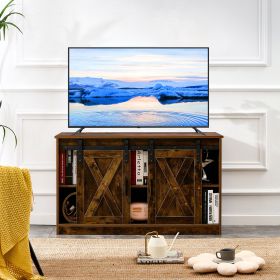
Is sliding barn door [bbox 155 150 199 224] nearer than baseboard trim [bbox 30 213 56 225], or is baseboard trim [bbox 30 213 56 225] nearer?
sliding barn door [bbox 155 150 199 224]

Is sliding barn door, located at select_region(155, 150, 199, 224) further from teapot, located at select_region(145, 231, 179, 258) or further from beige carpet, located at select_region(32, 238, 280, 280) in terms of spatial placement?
teapot, located at select_region(145, 231, 179, 258)

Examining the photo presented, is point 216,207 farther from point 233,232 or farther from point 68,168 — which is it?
point 68,168

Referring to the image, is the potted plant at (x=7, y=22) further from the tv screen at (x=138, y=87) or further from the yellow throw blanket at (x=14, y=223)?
the yellow throw blanket at (x=14, y=223)

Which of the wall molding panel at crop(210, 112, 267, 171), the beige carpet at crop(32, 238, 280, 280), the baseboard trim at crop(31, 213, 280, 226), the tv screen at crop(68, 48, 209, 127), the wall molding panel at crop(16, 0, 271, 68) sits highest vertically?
the wall molding panel at crop(16, 0, 271, 68)

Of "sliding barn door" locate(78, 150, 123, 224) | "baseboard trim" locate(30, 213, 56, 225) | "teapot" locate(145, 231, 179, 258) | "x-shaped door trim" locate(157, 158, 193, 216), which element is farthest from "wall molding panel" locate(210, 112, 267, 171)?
"teapot" locate(145, 231, 179, 258)

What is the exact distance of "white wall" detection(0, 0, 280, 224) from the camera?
19.4ft

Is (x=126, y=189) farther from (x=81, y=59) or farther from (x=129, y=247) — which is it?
(x=81, y=59)

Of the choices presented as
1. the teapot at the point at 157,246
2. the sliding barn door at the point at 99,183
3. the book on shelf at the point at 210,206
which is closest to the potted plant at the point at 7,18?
the sliding barn door at the point at 99,183

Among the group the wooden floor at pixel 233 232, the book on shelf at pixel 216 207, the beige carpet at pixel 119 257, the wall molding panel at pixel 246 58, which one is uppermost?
the wall molding panel at pixel 246 58

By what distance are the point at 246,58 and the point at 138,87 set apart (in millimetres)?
952

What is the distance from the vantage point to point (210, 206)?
5.54m

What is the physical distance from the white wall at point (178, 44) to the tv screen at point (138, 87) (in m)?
0.33

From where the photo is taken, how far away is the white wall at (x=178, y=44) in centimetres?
591

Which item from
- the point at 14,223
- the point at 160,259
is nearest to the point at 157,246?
the point at 160,259
